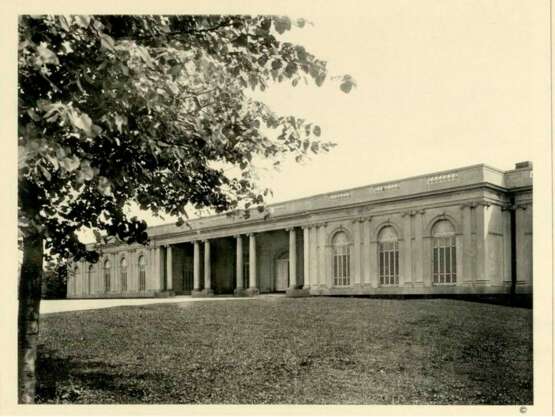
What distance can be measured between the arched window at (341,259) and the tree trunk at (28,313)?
39.2ft

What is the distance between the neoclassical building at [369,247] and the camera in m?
11.9

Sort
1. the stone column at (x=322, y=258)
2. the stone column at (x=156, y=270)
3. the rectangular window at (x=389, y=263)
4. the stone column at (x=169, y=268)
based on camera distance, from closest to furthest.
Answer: the stone column at (x=156, y=270) → the stone column at (x=169, y=268) → the rectangular window at (x=389, y=263) → the stone column at (x=322, y=258)

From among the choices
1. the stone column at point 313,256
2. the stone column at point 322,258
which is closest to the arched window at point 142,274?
the stone column at point 313,256

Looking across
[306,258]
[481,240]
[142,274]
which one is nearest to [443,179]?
[481,240]

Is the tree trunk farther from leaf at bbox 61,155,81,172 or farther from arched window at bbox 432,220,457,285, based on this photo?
arched window at bbox 432,220,457,285

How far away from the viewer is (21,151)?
214 inches

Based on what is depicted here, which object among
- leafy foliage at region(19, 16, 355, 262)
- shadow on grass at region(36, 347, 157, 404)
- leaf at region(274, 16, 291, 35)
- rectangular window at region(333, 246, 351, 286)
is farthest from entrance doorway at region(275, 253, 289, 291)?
leaf at region(274, 16, 291, 35)

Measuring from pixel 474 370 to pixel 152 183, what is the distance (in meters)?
5.30

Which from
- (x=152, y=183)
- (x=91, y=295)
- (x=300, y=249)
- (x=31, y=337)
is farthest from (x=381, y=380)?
(x=300, y=249)

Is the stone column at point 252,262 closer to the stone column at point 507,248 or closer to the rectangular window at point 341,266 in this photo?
the rectangular window at point 341,266

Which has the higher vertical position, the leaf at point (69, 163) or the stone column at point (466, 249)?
the leaf at point (69, 163)

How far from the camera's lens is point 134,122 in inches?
251

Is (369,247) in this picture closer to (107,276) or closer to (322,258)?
(322,258)

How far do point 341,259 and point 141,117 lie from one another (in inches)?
537
